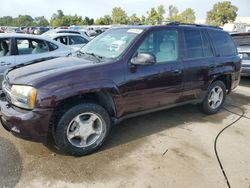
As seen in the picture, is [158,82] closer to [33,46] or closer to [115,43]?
[115,43]

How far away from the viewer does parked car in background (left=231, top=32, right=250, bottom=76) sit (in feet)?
27.6

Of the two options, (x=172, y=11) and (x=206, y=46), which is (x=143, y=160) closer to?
(x=206, y=46)

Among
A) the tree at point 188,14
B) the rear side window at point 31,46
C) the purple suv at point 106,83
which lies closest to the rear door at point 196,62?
the purple suv at point 106,83

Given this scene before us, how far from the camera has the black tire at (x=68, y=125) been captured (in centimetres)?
350

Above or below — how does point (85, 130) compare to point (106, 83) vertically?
below

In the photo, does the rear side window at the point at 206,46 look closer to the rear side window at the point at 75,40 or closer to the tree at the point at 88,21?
the rear side window at the point at 75,40

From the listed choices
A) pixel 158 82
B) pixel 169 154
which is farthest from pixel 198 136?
pixel 158 82

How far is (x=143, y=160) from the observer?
3.74 m

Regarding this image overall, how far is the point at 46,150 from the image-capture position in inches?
153

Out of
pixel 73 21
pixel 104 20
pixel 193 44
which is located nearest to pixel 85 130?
pixel 193 44

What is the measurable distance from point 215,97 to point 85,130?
3.08m

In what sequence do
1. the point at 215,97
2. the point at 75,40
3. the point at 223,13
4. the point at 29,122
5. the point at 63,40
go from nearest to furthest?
1. the point at 29,122
2. the point at 215,97
3. the point at 63,40
4. the point at 75,40
5. the point at 223,13

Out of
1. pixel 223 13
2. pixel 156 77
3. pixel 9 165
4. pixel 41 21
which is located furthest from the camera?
pixel 41 21

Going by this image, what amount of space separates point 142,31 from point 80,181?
7.78 ft
